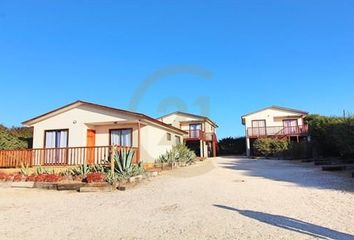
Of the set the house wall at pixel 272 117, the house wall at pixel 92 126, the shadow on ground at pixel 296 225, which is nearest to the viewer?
the shadow on ground at pixel 296 225

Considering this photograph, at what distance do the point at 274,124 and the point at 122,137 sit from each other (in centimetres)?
2552

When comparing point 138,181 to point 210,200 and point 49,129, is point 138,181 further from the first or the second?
point 49,129

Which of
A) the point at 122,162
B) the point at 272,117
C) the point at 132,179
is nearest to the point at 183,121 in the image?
the point at 272,117

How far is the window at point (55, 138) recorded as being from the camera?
23.2m

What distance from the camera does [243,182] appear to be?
14859mm

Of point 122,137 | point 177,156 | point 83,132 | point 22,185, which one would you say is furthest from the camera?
point 177,156

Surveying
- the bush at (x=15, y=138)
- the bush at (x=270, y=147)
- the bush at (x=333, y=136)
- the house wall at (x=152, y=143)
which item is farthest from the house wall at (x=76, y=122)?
the bush at (x=270, y=147)

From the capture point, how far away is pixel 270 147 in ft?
114

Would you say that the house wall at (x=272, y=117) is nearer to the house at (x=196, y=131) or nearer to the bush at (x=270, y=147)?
the house at (x=196, y=131)

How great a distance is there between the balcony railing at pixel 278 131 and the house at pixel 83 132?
2008 centimetres

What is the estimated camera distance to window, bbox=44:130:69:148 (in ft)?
76.1

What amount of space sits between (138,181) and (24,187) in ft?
16.2

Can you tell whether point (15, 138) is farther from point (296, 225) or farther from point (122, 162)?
point (296, 225)

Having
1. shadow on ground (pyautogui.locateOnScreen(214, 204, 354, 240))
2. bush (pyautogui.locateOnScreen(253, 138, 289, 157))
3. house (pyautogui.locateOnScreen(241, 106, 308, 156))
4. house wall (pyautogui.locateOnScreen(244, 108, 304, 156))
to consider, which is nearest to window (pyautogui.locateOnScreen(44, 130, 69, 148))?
shadow on ground (pyautogui.locateOnScreen(214, 204, 354, 240))
